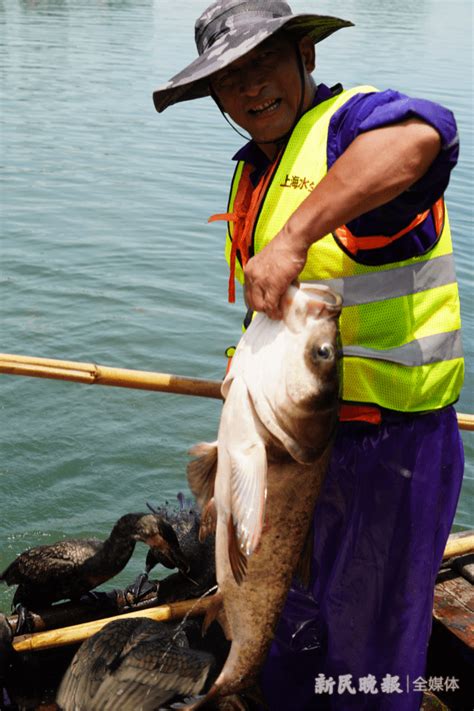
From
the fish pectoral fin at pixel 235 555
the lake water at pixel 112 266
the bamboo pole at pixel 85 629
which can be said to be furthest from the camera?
the lake water at pixel 112 266

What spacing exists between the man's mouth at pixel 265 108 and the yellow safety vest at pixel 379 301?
0.11 metres

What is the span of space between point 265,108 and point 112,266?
10.4 meters

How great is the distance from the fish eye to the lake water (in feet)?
15.0

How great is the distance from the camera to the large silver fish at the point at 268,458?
9.80 ft

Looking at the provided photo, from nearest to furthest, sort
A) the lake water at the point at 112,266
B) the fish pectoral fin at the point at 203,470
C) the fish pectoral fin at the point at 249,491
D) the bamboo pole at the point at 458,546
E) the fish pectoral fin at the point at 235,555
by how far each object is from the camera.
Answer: the fish pectoral fin at the point at 249,491, the fish pectoral fin at the point at 235,555, the fish pectoral fin at the point at 203,470, the bamboo pole at the point at 458,546, the lake water at the point at 112,266

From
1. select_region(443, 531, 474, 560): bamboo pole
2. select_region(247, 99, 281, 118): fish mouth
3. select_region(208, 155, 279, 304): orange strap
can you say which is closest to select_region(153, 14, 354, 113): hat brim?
select_region(247, 99, 281, 118): fish mouth

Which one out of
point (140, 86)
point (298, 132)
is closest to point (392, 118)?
point (298, 132)

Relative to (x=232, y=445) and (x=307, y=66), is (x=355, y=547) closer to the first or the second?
(x=232, y=445)

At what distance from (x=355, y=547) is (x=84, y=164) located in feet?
52.0

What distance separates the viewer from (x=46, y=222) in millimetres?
15008

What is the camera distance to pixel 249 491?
122 inches

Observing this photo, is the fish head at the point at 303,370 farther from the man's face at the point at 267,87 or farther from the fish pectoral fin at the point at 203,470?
the man's face at the point at 267,87

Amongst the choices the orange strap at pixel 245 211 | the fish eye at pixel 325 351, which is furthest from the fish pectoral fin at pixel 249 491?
the orange strap at pixel 245 211

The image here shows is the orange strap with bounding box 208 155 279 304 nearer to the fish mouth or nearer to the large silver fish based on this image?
the fish mouth
